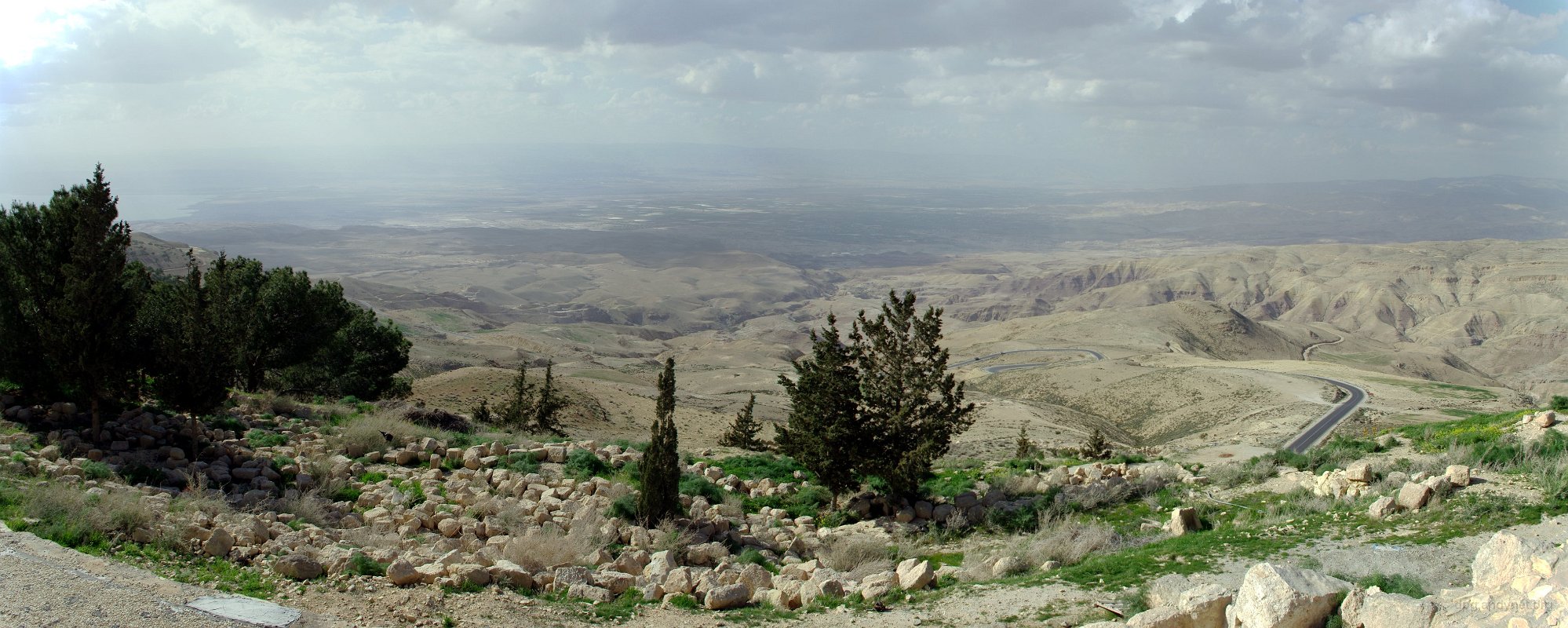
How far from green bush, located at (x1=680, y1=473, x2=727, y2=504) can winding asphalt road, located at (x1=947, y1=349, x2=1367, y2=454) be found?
18849mm

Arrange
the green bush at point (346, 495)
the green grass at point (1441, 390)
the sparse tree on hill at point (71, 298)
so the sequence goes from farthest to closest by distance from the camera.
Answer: the green grass at point (1441, 390) < the sparse tree on hill at point (71, 298) < the green bush at point (346, 495)

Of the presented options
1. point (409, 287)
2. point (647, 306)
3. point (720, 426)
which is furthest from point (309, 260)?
point (720, 426)

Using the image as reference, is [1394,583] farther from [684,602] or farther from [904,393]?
[904,393]

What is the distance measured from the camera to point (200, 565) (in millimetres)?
9656

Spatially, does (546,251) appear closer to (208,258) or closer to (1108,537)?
(208,258)

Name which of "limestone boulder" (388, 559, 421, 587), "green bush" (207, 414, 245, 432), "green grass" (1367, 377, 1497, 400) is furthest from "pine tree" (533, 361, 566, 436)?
"green grass" (1367, 377, 1497, 400)

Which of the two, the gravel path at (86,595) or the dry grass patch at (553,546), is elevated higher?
the gravel path at (86,595)

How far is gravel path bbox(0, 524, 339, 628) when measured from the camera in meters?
7.68

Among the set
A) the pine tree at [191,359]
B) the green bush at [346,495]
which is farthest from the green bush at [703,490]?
the pine tree at [191,359]

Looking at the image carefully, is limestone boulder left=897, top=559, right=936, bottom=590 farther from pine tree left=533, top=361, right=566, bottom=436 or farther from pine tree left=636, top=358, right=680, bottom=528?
pine tree left=533, top=361, right=566, bottom=436

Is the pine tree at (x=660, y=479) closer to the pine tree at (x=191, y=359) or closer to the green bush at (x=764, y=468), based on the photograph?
the green bush at (x=764, y=468)

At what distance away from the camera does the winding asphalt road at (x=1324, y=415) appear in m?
34.7

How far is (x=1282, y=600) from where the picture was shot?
23.0 feet

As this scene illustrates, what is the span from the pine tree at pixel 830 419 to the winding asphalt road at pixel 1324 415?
16.7 meters
